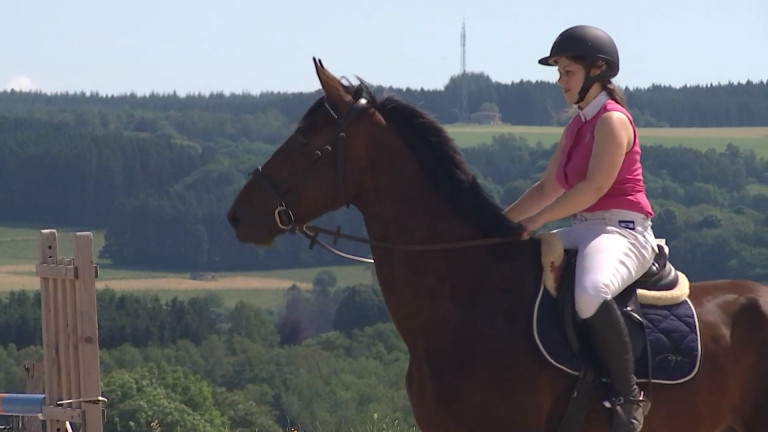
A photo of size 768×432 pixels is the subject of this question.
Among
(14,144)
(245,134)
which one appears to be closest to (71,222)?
(14,144)

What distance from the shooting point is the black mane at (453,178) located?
6613mm

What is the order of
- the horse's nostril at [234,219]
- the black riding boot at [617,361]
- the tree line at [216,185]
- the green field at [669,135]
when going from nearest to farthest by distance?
the black riding boot at [617,361], the horse's nostril at [234,219], the tree line at [216,185], the green field at [669,135]

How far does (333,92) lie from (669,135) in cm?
12235

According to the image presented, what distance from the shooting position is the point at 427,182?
21.8 ft

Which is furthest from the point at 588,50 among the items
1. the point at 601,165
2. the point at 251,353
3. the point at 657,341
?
the point at 251,353

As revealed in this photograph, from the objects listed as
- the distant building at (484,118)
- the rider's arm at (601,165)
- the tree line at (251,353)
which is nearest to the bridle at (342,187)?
the rider's arm at (601,165)

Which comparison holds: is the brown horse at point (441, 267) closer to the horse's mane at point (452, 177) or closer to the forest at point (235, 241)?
the horse's mane at point (452, 177)

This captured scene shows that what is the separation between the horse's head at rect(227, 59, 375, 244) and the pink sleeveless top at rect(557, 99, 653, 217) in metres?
1.07

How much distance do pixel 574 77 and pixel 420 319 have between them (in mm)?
1473

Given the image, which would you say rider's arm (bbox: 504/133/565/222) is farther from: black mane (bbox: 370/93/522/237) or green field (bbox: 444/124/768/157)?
green field (bbox: 444/124/768/157)

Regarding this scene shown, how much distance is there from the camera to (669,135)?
126 m

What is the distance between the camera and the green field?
4688 inches

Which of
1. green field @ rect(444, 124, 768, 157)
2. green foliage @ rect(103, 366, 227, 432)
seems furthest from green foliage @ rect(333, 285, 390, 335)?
green foliage @ rect(103, 366, 227, 432)

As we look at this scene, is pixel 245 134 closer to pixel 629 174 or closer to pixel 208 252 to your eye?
pixel 208 252
